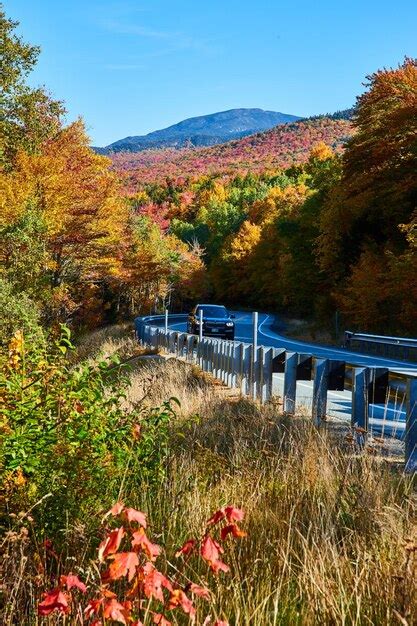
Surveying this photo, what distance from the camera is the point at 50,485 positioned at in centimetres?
514

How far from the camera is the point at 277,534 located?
14.9ft

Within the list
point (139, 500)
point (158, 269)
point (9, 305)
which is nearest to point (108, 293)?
point (158, 269)

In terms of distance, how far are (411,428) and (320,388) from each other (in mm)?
1659

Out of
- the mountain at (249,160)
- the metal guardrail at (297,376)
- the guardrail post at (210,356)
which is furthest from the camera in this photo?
the mountain at (249,160)

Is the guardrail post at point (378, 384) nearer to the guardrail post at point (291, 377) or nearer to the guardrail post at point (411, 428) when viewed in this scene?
the guardrail post at point (411, 428)

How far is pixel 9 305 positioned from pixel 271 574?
20.2 metres

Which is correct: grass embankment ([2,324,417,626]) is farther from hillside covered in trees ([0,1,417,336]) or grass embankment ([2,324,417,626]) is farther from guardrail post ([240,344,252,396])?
hillside covered in trees ([0,1,417,336])

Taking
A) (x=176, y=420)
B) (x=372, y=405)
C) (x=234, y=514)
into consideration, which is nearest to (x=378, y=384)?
(x=372, y=405)

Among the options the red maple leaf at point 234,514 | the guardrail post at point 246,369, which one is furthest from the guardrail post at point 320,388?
the red maple leaf at point 234,514

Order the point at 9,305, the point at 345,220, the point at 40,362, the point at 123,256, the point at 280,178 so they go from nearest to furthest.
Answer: the point at 40,362 → the point at 9,305 → the point at 345,220 → the point at 123,256 → the point at 280,178

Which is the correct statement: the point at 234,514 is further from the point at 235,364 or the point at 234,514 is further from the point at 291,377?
the point at 235,364

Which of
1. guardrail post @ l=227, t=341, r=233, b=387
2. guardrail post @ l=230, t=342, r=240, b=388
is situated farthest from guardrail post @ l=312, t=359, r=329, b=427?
guardrail post @ l=227, t=341, r=233, b=387

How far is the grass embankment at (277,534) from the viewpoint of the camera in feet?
11.0

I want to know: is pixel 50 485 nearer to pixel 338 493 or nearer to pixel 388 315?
pixel 338 493
